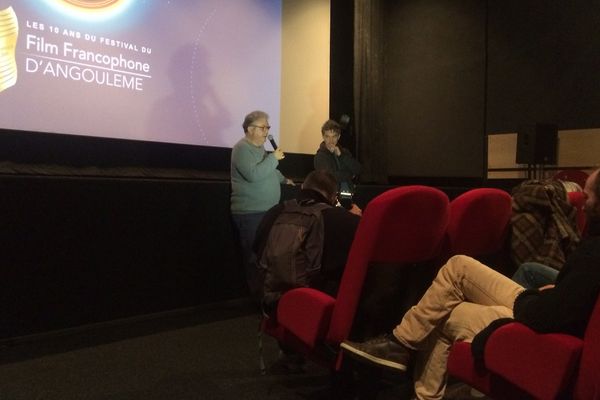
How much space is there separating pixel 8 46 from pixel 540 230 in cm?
306

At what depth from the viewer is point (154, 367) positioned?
2564mm

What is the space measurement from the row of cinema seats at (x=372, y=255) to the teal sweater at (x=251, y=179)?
154 centimetres

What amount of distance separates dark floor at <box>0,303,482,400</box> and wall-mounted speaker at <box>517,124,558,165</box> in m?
3.10

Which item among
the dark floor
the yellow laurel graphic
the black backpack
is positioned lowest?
the dark floor

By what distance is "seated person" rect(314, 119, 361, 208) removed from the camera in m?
4.27

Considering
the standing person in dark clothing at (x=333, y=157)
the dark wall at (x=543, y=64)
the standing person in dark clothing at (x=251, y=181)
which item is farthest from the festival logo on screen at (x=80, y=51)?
the dark wall at (x=543, y=64)

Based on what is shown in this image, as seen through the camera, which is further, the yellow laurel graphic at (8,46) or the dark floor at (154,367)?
the yellow laurel graphic at (8,46)

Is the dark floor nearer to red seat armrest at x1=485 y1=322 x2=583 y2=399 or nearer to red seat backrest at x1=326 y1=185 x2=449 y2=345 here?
red seat backrest at x1=326 y1=185 x2=449 y2=345

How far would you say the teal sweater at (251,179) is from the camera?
3.46 meters

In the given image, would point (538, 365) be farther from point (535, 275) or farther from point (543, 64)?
point (543, 64)

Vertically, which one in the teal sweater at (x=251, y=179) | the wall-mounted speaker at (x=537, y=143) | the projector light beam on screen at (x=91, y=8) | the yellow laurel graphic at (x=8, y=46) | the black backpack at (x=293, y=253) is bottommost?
the black backpack at (x=293, y=253)

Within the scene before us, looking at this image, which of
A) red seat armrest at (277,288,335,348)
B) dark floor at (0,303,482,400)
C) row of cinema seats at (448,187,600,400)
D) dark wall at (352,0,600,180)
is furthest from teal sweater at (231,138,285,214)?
dark wall at (352,0,600,180)

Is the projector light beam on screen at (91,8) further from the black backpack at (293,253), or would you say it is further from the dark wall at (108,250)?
the black backpack at (293,253)

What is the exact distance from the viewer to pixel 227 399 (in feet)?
7.13
